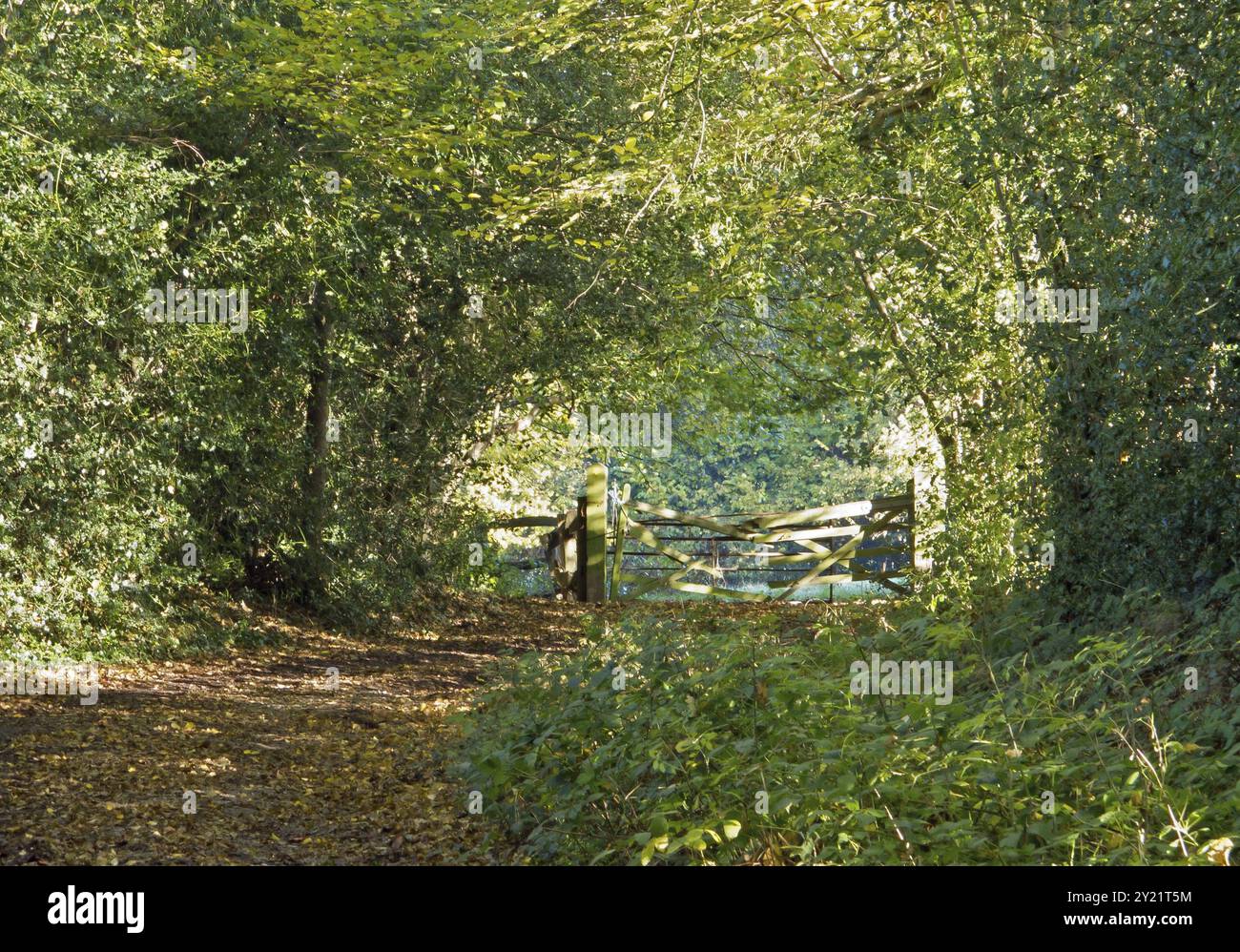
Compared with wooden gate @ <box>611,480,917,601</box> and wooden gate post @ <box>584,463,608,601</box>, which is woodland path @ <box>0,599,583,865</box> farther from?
wooden gate @ <box>611,480,917,601</box>

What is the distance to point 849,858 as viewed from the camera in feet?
14.7

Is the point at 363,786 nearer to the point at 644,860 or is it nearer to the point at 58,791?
the point at 58,791

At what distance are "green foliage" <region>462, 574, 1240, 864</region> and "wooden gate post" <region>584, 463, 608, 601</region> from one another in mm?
7960

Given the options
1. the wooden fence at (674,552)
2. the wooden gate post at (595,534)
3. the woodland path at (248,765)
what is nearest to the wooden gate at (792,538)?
the wooden fence at (674,552)

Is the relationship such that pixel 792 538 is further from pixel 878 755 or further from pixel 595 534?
pixel 878 755

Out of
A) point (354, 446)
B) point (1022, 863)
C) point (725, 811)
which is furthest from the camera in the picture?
point (354, 446)

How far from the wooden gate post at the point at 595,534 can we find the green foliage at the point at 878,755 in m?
7.96

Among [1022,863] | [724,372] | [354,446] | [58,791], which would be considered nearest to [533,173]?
[354,446]

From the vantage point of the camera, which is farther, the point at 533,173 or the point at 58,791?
the point at 533,173

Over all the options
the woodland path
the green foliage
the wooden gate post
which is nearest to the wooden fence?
the wooden gate post

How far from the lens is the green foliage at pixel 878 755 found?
4520 mm

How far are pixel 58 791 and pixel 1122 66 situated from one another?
6.79 meters

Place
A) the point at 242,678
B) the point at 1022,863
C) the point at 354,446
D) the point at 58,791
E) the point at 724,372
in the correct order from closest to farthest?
the point at 1022,863 → the point at 58,791 → the point at 242,678 → the point at 354,446 → the point at 724,372

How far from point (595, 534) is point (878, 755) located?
422 inches
